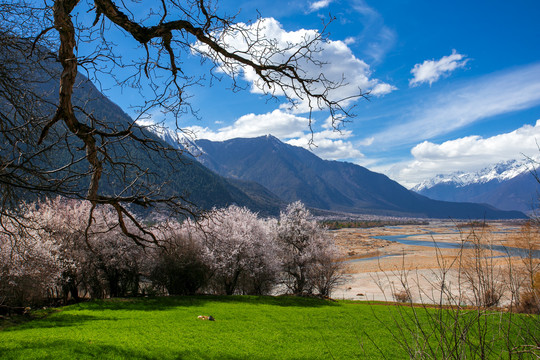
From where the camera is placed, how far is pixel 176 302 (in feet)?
68.6

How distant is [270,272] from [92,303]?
1411 cm

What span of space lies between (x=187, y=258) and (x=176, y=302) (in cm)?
514

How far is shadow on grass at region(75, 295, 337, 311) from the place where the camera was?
725 inches

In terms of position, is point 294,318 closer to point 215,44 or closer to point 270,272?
point 270,272

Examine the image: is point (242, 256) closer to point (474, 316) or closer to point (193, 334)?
point (193, 334)

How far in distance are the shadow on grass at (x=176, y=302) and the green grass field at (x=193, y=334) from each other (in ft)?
0.21

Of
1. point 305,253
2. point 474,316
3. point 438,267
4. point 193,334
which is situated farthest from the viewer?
point 305,253

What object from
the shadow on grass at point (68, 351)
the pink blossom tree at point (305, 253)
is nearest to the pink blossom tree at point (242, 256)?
the pink blossom tree at point (305, 253)

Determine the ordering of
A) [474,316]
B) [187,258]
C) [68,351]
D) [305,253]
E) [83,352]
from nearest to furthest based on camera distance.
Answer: [474,316] → [68,351] → [83,352] → [187,258] → [305,253]

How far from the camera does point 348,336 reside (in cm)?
1360

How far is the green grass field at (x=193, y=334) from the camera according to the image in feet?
28.5

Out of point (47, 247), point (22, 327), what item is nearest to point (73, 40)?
point (22, 327)

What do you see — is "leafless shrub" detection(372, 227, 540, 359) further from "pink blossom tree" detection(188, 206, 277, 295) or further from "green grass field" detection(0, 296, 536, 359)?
"pink blossom tree" detection(188, 206, 277, 295)

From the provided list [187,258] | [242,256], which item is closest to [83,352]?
[187,258]
